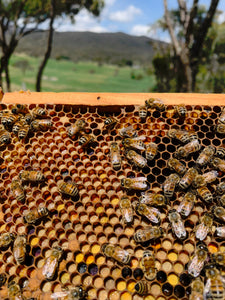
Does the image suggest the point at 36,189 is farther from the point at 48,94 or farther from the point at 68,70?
the point at 68,70

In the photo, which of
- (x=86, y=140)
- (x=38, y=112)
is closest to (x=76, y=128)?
(x=86, y=140)

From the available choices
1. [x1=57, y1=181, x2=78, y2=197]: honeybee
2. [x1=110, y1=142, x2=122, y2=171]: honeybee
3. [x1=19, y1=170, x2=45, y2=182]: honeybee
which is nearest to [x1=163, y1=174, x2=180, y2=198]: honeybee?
[x1=110, y1=142, x2=122, y2=171]: honeybee

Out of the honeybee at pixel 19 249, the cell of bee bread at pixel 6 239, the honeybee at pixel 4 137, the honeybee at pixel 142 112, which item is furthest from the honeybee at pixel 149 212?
the honeybee at pixel 4 137

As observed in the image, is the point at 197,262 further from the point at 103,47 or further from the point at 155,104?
the point at 103,47

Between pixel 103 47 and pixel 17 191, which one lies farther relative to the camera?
pixel 103 47

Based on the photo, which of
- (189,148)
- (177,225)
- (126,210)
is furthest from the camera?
(189,148)

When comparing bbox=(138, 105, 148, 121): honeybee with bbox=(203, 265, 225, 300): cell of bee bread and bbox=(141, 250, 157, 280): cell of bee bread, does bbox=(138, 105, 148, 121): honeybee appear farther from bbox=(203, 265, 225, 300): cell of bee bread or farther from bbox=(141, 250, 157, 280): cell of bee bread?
bbox=(203, 265, 225, 300): cell of bee bread
